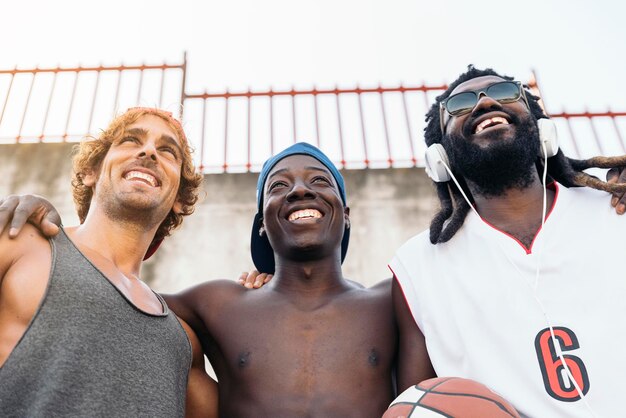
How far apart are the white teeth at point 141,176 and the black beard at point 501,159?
1.79m

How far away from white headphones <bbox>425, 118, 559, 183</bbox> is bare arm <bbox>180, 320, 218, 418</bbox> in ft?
5.74

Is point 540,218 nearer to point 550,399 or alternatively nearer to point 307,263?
point 550,399

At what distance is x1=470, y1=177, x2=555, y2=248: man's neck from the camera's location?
256 centimetres

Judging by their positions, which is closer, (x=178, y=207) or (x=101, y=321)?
(x=101, y=321)

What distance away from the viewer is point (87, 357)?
1906mm

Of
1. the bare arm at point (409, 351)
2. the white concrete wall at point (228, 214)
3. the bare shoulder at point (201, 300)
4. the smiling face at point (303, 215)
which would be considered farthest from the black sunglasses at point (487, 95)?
the white concrete wall at point (228, 214)

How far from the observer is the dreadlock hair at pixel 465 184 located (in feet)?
8.06

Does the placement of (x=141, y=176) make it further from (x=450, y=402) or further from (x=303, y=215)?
(x=450, y=402)

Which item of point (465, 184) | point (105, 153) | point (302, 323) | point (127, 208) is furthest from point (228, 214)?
point (465, 184)

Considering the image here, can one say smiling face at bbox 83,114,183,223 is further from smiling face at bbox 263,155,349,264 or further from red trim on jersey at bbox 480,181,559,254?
red trim on jersey at bbox 480,181,559,254

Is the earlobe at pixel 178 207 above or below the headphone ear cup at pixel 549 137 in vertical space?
above

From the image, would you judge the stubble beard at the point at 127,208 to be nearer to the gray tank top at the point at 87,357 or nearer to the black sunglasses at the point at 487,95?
the gray tank top at the point at 87,357

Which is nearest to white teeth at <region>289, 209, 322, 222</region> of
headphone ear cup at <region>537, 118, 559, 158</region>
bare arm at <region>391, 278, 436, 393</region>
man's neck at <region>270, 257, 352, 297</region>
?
man's neck at <region>270, 257, 352, 297</region>

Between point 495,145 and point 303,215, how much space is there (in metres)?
1.21
